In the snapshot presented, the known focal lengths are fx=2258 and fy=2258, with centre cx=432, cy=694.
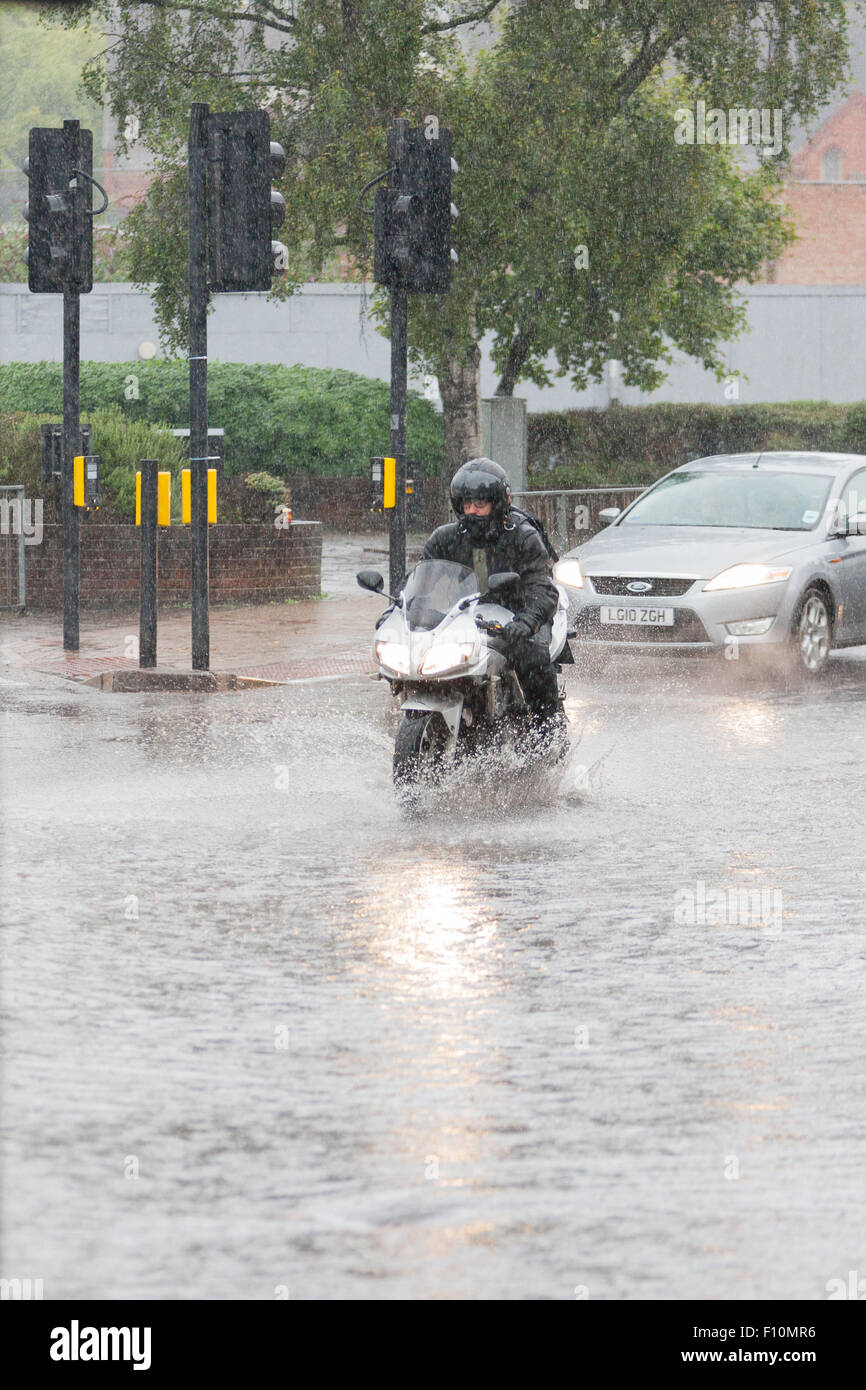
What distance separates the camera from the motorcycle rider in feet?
34.6

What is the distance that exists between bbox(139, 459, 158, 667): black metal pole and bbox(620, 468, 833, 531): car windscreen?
380 centimetres

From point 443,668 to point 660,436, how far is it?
23076 millimetres

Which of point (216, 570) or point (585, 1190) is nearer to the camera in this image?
point (585, 1190)

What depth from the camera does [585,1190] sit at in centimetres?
491

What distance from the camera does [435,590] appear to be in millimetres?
10312

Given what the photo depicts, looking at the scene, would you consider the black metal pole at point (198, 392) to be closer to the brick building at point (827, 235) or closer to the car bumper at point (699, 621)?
the car bumper at point (699, 621)

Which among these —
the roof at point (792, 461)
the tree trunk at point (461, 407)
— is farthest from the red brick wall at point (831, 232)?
the roof at point (792, 461)

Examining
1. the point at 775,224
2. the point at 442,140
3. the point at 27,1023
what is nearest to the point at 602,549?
the point at 442,140

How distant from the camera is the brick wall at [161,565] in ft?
64.0

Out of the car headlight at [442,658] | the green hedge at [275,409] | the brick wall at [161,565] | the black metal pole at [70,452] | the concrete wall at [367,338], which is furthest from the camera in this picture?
the concrete wall at [367,338]

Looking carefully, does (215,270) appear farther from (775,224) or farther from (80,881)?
(775,224)

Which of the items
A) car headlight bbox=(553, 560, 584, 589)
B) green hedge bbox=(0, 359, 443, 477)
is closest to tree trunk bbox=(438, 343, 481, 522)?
green hedge bbox=(0, 359, 443, 477)

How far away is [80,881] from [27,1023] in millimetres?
2082

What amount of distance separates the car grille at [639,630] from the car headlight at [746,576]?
0.80 feet
